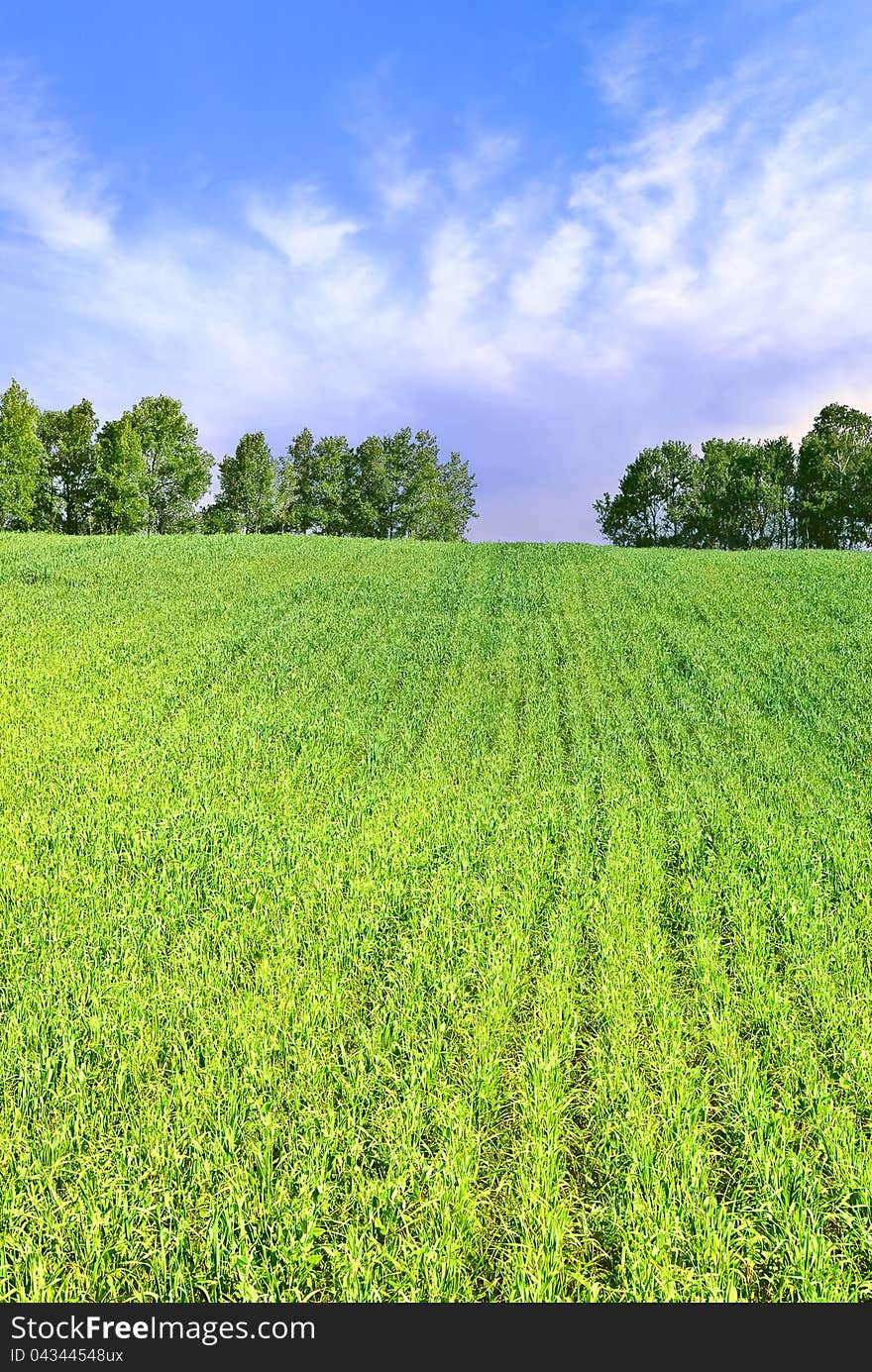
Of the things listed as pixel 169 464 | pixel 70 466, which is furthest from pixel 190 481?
pixel 70 466

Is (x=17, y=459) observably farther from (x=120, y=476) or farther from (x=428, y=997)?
(x=428, y=997)

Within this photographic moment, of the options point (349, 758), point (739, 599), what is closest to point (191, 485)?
point (739, 599)

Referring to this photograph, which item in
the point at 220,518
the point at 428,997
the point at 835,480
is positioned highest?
the point at 835,480

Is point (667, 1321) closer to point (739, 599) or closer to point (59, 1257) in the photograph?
point (59, 1257)

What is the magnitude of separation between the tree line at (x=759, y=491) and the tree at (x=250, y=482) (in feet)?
112

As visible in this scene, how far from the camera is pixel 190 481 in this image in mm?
55938

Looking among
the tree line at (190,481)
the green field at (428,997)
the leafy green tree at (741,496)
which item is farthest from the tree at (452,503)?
the green field at (428,997)

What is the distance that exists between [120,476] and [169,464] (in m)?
5.23

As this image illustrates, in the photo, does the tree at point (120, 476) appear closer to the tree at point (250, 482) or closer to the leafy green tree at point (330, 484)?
the tree at point (250, 482)

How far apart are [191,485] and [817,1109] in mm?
60637

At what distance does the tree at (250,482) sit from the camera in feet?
196

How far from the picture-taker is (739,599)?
70.2 ft

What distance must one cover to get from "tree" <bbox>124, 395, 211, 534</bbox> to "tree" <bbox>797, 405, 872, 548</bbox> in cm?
5584

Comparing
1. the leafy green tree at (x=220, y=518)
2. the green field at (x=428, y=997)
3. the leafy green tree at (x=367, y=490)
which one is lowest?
the green field at (x=428, y=997)
